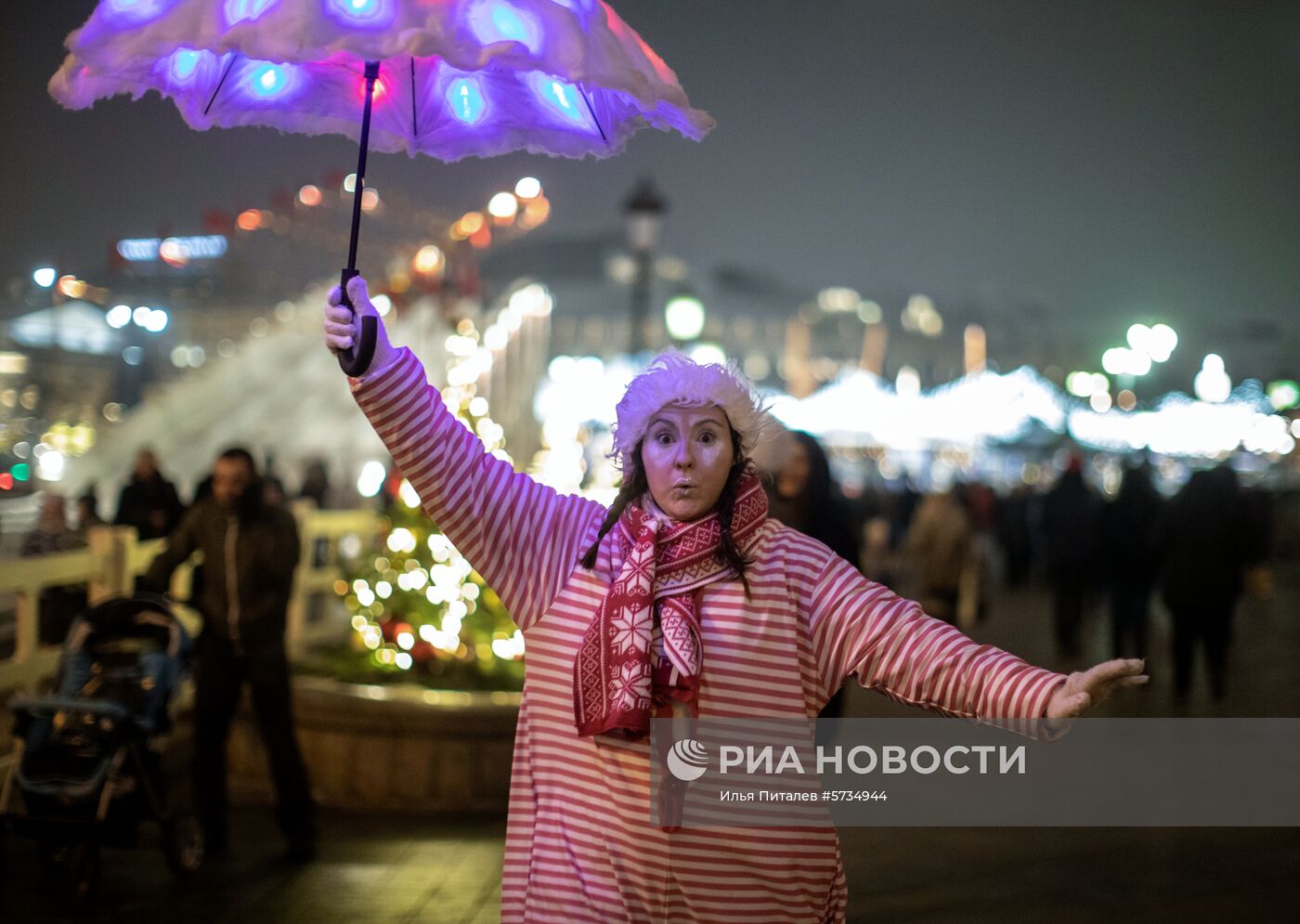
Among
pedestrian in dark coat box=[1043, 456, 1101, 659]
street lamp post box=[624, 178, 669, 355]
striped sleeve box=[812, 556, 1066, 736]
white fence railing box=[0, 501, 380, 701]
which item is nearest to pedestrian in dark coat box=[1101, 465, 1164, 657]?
pedestrian in dark coat box=[1043, 456, 1101, 659]

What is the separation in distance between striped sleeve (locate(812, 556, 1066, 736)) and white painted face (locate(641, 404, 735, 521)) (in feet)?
0.98

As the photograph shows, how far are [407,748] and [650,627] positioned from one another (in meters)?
4.91

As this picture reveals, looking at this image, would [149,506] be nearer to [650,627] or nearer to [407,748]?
[407,748]

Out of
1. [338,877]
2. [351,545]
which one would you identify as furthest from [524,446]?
[338,877]

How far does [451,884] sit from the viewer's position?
6012 mm

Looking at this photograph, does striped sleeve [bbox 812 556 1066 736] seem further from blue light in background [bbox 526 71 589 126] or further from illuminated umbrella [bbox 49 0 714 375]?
blue light in background [bbox 526 71 589 126]

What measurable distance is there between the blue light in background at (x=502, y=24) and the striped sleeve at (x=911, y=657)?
1.21 metres

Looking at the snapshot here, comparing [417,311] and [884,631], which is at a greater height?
[417,311]

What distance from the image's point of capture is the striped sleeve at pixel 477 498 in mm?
2873

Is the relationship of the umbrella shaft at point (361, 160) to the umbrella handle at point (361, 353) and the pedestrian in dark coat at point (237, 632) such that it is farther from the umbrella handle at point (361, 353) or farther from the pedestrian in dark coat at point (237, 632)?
the pedestrian in dark coat at point (237, 632)

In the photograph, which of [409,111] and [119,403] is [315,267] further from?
[409,111]

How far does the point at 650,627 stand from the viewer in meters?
2.82

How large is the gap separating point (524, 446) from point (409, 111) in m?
12.2

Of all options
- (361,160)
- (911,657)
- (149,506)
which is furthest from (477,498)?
(149,506)
